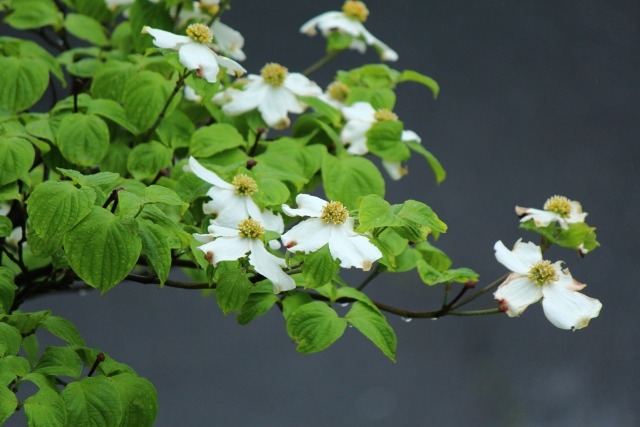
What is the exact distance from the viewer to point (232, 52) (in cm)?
139

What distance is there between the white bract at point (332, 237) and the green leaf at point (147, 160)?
0.94 feet

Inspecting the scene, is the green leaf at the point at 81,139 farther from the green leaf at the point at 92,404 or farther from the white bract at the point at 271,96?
the green leaf at the point at 92,404

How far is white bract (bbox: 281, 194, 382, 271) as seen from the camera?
3.01 ft

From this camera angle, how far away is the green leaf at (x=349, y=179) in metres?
1.20

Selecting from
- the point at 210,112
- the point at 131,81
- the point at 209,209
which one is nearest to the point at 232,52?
the point at 210,112

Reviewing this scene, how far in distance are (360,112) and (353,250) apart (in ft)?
1.43

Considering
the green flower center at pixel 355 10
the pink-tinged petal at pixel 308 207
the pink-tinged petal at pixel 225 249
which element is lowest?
the pink-tinged petal at pixel 225 249

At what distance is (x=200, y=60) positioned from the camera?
1.11 metres

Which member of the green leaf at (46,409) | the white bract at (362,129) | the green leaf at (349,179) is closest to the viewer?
the green leaf at (46,409)

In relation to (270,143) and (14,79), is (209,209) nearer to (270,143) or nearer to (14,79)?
(270,143)

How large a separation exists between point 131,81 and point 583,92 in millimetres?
2031

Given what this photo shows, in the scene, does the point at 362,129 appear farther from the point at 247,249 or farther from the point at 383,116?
the point at 247,249

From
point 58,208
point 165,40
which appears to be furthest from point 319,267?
point 165,40

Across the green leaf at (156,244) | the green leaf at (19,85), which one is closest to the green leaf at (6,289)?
the green leaf at (156,244)
